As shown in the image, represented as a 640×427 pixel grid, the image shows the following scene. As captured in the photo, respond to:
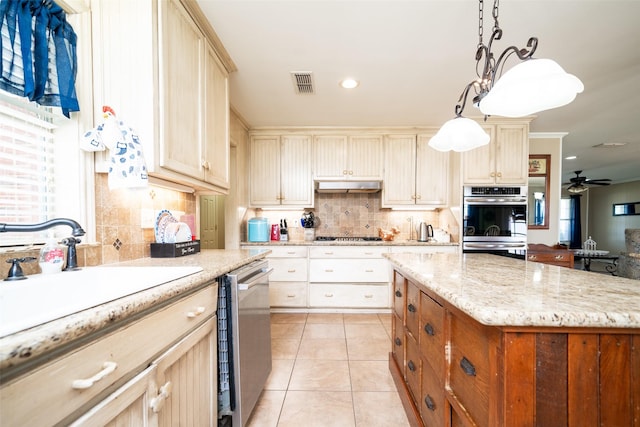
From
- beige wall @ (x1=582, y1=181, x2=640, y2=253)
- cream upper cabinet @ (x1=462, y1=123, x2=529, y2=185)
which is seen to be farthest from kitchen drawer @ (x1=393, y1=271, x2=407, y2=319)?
beige wall @ (x1=582, y1=181, x2=640, y2=253)

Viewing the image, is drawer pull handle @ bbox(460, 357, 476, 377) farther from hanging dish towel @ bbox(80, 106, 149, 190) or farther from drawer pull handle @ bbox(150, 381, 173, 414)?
hanging dish towel @ bbox(80, 106, 149, 190)

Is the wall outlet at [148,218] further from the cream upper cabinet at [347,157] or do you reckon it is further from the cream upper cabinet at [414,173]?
the cream upper cabinet at [414,173]

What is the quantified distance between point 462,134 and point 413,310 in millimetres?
1023

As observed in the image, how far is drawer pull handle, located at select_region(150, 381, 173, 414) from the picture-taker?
2.62 feet

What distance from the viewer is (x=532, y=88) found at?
3.34ft

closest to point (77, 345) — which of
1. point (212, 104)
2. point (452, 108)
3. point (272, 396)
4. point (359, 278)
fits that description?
point (272, 396)

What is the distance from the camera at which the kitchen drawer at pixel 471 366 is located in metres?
0.79

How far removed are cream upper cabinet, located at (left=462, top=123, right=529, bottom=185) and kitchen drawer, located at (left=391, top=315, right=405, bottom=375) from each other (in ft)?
7.05

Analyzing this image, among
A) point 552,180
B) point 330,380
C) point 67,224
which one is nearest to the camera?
point 67,224

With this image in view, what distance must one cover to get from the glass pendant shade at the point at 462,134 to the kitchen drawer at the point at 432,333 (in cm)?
86

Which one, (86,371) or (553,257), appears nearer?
(86,371)

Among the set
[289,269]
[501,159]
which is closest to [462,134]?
[501,159]

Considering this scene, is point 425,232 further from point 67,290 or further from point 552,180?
point 67,290

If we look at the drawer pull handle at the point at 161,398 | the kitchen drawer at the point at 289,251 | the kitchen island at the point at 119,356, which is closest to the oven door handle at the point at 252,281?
the kitchen island at the point at 119,356
